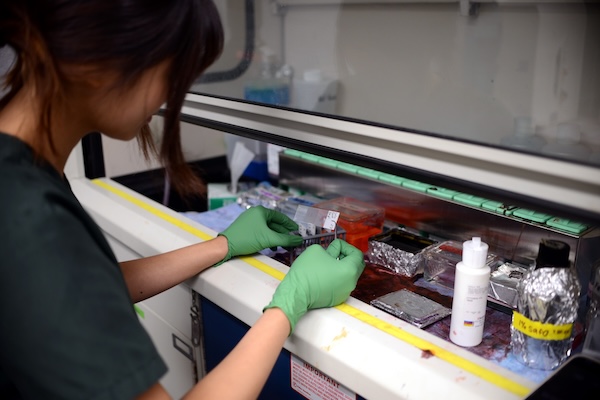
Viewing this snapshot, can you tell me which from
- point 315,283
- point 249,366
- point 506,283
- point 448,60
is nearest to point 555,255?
point 506,283

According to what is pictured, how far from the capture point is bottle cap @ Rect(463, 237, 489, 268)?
88 centimetres

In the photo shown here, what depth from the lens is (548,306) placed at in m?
0.82

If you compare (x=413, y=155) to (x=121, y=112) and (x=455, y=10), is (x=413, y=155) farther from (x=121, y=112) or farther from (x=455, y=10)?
(x=455, y=10)

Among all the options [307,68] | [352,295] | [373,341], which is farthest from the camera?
[307,68]

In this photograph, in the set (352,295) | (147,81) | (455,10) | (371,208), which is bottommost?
(352,295)

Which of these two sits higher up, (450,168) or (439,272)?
(450,168)

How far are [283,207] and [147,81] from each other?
815 mm

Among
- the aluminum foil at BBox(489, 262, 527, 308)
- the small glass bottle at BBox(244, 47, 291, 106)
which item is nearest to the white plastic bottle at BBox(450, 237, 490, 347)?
the aluminum foil at BBox(489, 262, 527, 308)

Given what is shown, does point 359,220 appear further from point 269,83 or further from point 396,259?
point 269,83

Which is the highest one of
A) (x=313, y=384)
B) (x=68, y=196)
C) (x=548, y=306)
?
(x=68, y=196)

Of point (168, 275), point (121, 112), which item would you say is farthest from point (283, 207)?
point (121, 112)

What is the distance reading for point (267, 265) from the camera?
119 cm

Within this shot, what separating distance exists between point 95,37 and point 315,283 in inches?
21.2

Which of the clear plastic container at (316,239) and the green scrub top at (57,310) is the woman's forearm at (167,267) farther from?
the green scrub top at (57,310)
